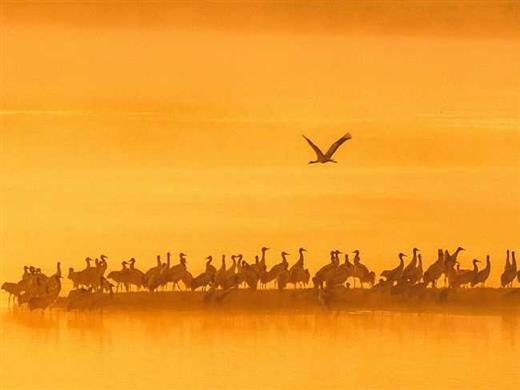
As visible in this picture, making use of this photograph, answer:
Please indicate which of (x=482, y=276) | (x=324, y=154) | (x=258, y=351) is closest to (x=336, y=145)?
(x=324, y=154)

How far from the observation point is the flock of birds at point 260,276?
528 centimetres

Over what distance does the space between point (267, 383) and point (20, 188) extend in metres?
1.52

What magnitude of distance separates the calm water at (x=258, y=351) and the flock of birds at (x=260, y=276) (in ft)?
0.48

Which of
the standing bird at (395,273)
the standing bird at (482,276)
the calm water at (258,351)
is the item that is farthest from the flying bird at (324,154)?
the standing bird at (482,276)

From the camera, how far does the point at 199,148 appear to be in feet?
18.4

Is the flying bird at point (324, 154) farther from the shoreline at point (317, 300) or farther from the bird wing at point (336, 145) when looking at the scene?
the shoreline at point (317, 300)

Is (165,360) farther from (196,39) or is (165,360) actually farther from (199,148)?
(196,39)

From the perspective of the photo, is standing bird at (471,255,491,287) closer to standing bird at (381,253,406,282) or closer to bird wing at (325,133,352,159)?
standing bird at (381,253,406,282)

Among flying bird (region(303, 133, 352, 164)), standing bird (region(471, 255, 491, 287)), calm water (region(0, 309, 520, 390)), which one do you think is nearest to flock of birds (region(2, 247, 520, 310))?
standing bird (region(471, 255, 491, 287))

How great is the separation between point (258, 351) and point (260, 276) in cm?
45

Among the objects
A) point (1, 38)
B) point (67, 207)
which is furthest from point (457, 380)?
point (1, 38)

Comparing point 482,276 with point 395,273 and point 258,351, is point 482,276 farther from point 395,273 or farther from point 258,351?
point 258,351

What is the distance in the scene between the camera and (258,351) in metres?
5.02

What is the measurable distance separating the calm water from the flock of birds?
14 centimetres
